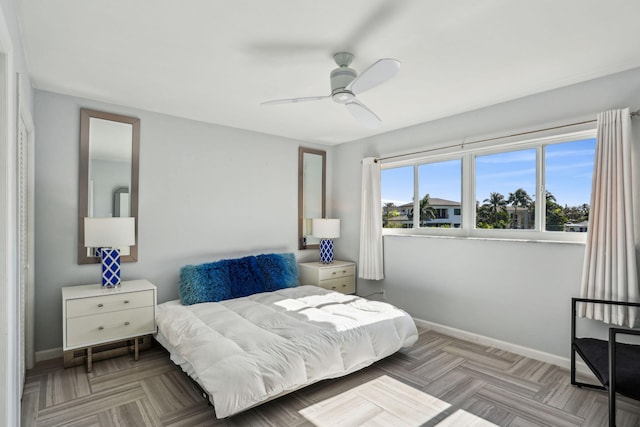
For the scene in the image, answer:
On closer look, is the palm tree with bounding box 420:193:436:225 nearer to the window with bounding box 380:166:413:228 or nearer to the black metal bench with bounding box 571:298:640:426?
the window with bounding box 380:166:413:228

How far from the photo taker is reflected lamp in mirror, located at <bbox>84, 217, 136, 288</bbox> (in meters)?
2.92

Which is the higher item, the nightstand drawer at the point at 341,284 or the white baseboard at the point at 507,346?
the nightstand drawer at the point at 341,284

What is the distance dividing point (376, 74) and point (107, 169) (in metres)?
2.80

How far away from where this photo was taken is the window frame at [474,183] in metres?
3.04

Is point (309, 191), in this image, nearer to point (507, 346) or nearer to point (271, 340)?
point (271, 340)

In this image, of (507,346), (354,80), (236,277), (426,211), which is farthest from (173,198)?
(507,346)

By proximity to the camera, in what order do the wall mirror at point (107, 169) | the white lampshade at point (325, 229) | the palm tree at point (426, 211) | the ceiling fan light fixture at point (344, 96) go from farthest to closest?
the white lampshade at point (325, 229)
the palm tree at point (426, 211)
the wall mirror at point (107, 169)
the ceiling fan light fixture at point (344, 96)

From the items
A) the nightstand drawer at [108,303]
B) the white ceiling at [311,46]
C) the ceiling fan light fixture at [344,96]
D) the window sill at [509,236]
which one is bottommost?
the nightstand drawer at [108,303]

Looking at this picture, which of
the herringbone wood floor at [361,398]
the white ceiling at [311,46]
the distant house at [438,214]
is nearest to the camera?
the white ceiling at [311,46]

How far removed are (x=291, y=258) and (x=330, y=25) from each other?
117 inches

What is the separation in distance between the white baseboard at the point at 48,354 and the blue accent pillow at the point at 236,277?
3.63 ft

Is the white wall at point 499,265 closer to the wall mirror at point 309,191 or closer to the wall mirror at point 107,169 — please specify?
the wall mirror at point 309,191

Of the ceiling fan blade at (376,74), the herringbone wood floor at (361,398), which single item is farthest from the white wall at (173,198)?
the ceiling fan blade at (376,74)

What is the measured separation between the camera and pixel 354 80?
2.21 metres
